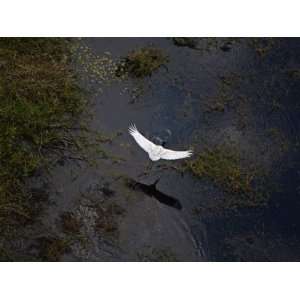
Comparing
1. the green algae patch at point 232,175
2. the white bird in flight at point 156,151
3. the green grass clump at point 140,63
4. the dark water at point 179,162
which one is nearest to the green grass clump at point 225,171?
the green algae patch at point 232,175

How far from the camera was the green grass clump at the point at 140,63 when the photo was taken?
788 centimetres

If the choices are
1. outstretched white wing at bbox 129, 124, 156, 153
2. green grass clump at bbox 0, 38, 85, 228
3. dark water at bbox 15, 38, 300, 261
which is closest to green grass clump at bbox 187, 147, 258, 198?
dark water at bbox 15, 38, 300, 261

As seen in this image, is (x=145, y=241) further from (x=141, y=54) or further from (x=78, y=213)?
(x=141, y=54)

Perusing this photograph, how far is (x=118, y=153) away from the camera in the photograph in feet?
23.5

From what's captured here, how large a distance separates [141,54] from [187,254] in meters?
3.23

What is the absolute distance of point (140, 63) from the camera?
7.86 meters

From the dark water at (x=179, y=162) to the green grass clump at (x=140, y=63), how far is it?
11 cm

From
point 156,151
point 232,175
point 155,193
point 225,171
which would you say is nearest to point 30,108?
point 156,151

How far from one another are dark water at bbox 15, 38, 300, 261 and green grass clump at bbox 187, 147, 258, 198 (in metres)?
0.13

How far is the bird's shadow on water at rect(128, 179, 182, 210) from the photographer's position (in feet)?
22.4

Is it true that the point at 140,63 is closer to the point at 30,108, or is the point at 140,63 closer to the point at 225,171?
the point at 30,108

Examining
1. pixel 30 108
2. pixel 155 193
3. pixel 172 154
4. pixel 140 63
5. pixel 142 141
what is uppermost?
pixel 140 63

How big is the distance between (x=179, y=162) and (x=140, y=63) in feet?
5.84

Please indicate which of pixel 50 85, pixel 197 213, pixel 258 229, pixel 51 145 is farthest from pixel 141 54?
pixel 258 229
